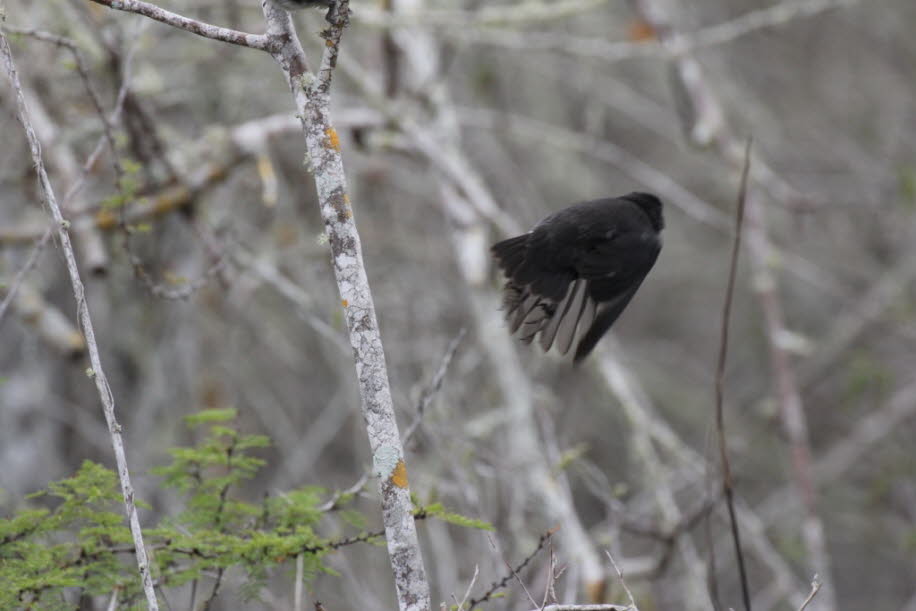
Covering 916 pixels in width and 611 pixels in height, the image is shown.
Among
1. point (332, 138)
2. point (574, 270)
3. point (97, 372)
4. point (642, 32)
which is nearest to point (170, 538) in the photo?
point (97, 372)

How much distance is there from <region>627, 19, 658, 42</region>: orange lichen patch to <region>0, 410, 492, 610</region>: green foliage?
3810 millimetres

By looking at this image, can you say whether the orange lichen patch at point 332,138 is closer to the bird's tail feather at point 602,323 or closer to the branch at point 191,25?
the branch at point 191,25

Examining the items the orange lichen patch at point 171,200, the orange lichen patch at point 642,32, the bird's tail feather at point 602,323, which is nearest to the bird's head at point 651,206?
the bird's tail feather at point 602,323

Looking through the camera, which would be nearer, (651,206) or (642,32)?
(651,206)

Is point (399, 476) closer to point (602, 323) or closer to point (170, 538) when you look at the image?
point (170, 538)

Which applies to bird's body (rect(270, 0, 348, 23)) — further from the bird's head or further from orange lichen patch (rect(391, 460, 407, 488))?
the bird's head

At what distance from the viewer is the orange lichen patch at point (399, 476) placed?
197 centimetres

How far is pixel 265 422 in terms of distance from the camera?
6.22 m

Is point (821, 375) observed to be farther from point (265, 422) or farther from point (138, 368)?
point (138, 368)

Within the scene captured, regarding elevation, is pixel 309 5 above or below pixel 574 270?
above

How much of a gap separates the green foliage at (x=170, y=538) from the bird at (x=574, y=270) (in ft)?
2.35

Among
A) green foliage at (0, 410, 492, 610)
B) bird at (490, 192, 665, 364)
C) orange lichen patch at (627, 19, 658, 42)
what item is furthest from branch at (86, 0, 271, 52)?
orange lichen patch at (627, 19, 658, 42)

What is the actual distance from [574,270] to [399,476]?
109 cm

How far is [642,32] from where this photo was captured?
5676mm
